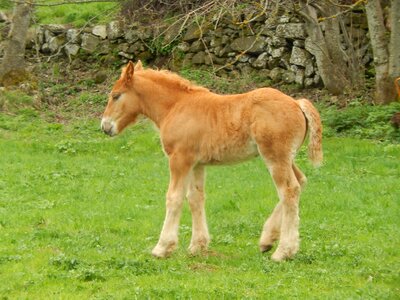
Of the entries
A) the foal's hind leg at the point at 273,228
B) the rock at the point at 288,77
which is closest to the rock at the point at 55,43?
the rock at the point at 288,77

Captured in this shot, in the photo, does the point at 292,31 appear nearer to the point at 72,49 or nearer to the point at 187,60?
the point at 187,60

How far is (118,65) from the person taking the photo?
24.1m

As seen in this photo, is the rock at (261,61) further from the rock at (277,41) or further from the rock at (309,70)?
the rock at (309,70)

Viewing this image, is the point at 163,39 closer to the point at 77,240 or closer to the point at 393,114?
the point at 393,114

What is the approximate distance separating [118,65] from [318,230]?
14723 millimetres

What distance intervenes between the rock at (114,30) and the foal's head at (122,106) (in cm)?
1476

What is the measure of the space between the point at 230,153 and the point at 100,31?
16.4m

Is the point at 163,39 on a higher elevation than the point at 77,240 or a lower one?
higher

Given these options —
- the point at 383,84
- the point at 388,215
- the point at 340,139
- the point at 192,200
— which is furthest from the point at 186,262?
the point at 383,84

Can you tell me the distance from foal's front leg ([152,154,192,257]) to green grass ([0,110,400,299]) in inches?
8.2

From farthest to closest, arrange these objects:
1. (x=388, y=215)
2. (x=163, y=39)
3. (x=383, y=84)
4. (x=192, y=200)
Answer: (x=163, y=39) → (x=383, y=84) → (x=388, y=215) → (x=192, y=200)

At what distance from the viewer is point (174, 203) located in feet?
30.2

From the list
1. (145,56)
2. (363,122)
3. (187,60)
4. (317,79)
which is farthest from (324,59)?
(145,56)

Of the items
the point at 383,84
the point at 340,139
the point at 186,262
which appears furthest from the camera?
the point at 383,84
